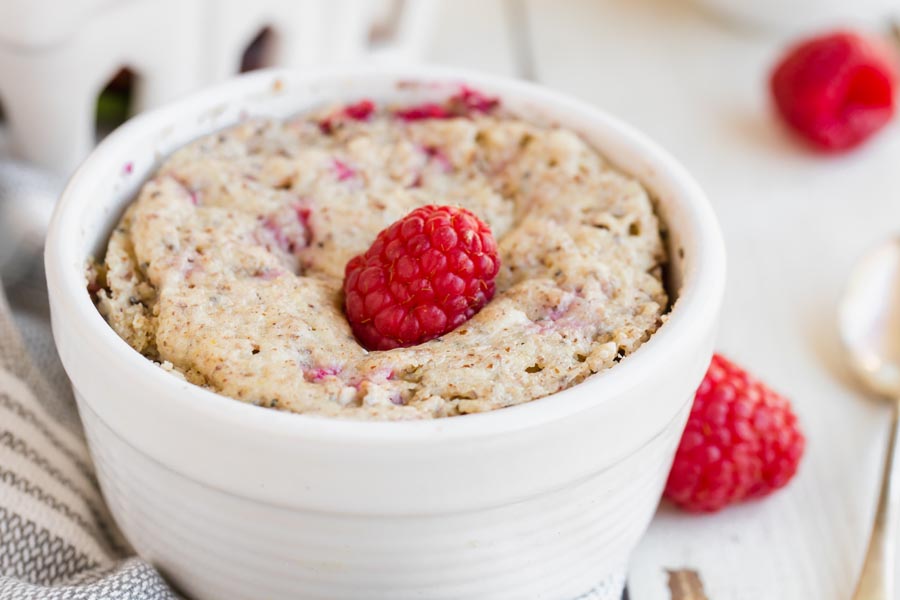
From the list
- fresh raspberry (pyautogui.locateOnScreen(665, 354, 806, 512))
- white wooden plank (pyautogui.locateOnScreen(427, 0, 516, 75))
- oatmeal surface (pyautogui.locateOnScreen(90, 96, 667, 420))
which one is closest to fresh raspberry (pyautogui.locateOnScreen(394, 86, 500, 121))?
oatmeal surface (pyautogui.locateOnScreen(90, 96, 667, 420))

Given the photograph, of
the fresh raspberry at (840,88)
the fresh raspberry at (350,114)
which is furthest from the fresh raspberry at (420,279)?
the fresh raspberry at (840,88)

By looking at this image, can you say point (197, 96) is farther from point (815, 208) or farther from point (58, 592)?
point (815, 208)

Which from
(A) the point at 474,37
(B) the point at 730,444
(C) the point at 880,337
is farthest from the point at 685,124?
(B) the point at 730,444

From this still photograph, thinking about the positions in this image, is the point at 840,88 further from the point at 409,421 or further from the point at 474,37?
the point at 409,421

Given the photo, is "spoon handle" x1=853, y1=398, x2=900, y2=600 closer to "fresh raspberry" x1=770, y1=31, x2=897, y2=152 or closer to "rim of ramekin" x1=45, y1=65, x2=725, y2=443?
"rim of ramekin" x1=45, y1=65, x2=725, y2=443

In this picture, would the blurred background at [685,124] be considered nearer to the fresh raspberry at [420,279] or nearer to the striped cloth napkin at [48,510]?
the striped cloth napkin at [48,510]
